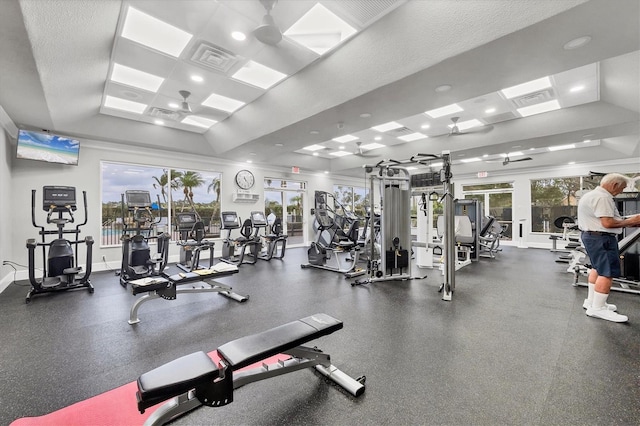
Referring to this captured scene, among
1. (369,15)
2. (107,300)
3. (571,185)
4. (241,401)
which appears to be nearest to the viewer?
(241,401)

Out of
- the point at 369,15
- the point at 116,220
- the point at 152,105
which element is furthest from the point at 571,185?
the point at 116,220

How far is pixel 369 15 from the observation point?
309 centimetres

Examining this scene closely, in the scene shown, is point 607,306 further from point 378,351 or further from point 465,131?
point 465,131

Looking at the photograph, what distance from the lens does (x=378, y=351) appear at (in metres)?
2.46

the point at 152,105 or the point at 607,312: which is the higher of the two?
the point at 152,105

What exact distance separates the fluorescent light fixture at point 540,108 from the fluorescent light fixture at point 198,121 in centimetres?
662

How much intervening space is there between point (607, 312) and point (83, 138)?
9.35m

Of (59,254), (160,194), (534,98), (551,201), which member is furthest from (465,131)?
(59,254)

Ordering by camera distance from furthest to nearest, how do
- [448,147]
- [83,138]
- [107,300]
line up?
[448,147] → [83,138] → [107,300]

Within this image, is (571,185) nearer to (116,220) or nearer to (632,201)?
(632,201)

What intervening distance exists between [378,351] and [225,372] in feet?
4.83

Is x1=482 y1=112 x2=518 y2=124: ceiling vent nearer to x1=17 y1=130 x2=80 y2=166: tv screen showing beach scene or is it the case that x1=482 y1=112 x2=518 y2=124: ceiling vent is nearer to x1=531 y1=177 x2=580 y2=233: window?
x1=531 y1=177 x2=580 y2=233: window

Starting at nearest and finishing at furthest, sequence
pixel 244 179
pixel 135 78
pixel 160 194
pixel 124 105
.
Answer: pixel 135 78 → pixel 124 105 → pixel 160 194 → pixel 244 179

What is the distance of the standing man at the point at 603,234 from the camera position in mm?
3016
